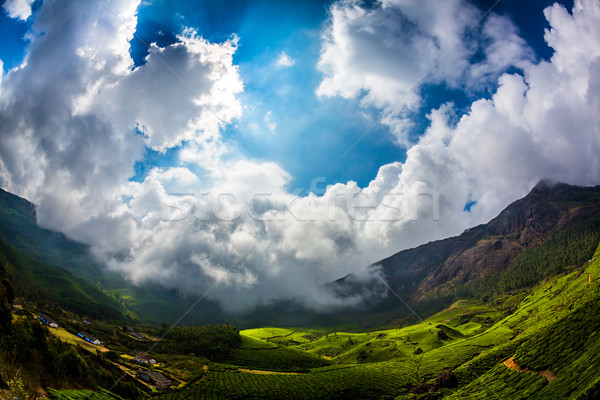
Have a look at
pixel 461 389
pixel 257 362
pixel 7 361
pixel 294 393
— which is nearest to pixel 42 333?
pixel 7 361

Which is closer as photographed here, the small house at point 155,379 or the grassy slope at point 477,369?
the grassy slope at point 477,369

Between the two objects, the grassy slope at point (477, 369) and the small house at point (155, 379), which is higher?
the small house at point (155, 379)

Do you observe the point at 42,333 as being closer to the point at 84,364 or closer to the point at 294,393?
the point at 84,364

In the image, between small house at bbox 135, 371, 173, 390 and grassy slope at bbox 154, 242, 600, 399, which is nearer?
grassy slope at bbox 154, 242, 600, 399

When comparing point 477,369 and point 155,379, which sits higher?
point 155,379

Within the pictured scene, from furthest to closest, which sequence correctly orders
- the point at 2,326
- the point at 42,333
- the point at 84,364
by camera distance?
the point at 84,364
the point at 42,333
the point at 2,326

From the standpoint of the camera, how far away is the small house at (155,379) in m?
103

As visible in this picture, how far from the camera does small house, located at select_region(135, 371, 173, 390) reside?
10325 centimetres

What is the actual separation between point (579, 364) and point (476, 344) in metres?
103

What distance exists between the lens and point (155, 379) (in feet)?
355

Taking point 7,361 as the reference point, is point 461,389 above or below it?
below

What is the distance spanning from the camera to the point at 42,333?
1970 inches

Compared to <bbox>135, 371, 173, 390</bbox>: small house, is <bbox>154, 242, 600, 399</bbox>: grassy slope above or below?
below

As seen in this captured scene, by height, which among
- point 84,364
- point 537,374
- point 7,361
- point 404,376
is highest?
point 7,361
